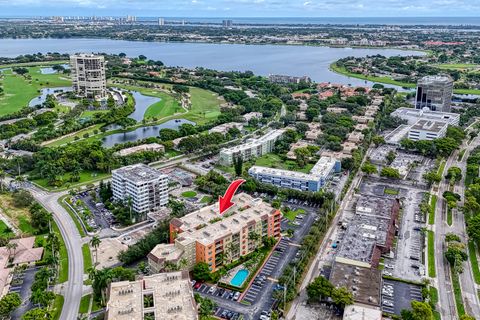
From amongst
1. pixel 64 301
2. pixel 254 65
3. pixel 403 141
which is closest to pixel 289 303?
pixel 64 301

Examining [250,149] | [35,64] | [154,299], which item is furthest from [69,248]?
[35,64]

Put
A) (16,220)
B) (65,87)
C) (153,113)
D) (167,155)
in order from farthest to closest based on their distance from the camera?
(65,87), (153,113), (167,155), (16,220)

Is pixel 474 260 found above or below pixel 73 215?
below

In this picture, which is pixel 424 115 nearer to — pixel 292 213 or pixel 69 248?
pixel 292 213

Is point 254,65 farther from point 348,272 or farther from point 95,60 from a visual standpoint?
point 348,272

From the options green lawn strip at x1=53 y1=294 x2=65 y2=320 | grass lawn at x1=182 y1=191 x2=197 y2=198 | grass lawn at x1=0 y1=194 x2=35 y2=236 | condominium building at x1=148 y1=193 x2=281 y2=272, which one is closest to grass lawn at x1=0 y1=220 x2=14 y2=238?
grass lawn at x1=0 y1=194 x2=35 y2=236

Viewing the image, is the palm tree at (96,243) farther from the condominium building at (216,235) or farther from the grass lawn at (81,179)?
the grass lawn at (81,179)

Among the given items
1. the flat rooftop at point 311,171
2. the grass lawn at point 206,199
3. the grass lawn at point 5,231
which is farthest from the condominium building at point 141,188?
the flat rooftop at point 311,171
